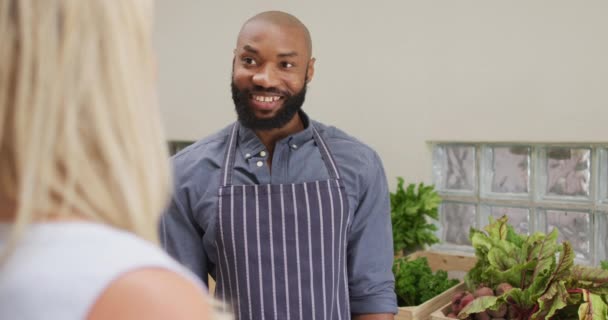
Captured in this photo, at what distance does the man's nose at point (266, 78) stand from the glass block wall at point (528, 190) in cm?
A: 172

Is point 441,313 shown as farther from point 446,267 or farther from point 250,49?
point 250,49

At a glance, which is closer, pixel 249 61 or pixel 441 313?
pixel 249 61

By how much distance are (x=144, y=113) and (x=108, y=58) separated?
43 mm

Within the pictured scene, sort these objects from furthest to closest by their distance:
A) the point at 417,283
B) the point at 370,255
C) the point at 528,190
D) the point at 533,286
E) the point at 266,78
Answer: the point at 528,190 < the point at 417,283 < the point at 533,286 < the point at 370,255 < the point at 266,78

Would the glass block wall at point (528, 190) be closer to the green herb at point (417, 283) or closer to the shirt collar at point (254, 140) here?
the green herb at point (417, 283)

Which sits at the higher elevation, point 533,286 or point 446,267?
point 533,286

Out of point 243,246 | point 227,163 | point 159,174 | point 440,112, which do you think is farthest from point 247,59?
point 440,112

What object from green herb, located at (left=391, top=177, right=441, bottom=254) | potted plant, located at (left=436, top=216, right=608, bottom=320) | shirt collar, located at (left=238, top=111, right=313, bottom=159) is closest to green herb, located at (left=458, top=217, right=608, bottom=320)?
potted plant, located at (left=436, top=216, right=608, bottom=320)

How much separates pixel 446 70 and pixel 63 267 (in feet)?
8.99

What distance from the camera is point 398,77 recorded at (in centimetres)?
312

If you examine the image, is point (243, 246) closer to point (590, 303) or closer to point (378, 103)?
point (590, 303)

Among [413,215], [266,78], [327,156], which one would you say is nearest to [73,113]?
[266,78]

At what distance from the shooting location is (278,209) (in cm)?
160

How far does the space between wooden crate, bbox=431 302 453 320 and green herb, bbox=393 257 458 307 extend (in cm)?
15
